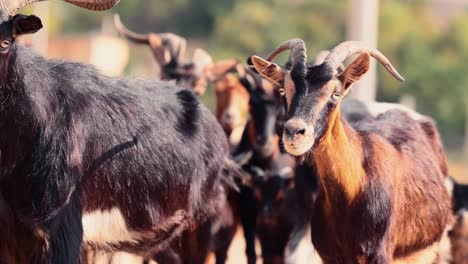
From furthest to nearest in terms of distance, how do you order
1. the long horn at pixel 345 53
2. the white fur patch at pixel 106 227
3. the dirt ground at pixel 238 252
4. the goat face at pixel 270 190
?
the dirt ground at pixel 238 252 → the goat face at pixel 270 190 → the white fur patch at pixel 106 227 → the long horn at pixel 345 53

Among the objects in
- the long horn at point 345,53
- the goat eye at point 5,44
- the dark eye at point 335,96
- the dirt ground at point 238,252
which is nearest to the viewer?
the goat eye at point 5,44

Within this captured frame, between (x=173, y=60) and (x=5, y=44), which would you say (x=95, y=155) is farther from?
(x=173, y=60)

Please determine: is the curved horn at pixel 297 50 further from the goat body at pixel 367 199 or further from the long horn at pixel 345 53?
the goat body at pixel 367 199

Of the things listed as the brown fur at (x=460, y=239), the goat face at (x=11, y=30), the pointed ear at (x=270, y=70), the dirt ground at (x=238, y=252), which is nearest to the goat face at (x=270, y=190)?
the brown fur at (x=460, y=239)

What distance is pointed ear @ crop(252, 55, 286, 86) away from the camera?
1005 cm

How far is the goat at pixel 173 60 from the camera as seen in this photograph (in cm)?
1472

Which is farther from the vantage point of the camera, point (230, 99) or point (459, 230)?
point (230, 99)

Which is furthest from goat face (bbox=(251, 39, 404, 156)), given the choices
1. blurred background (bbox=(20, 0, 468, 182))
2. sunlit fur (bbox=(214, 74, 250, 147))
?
blurred background (bbox=(20, 0, 468, 182))

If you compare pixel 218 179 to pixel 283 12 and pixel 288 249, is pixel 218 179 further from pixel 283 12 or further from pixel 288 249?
pixel 283 12

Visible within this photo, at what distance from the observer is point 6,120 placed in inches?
376

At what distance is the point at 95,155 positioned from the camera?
1023 centimetres

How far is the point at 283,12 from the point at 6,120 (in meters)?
51.0

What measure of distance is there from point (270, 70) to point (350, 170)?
100 cm

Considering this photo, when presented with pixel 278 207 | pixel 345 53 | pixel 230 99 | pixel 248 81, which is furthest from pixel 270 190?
pixel 345 53
